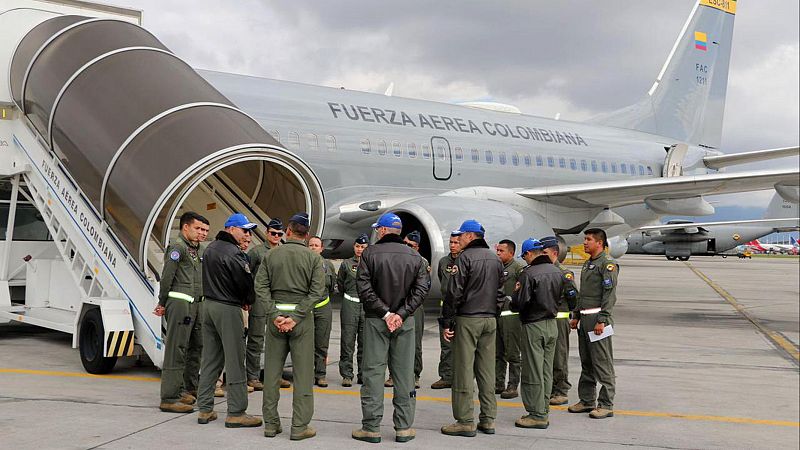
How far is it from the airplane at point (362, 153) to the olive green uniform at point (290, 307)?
2000 mm

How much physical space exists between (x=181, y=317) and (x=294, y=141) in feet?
18.6

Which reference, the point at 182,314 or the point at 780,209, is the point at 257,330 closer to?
the point at 182,314

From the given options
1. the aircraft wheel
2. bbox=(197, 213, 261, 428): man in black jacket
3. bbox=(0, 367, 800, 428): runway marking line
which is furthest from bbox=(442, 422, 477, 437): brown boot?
the aircraft wheel

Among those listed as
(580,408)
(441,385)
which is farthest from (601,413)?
(441,385)

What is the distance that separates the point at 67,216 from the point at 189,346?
8.79 feet

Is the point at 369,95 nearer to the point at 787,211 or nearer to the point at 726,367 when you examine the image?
the point at 726,367

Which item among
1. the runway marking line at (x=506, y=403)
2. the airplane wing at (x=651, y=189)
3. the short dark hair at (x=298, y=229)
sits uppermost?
the airplane wing at (x=651, y=189)

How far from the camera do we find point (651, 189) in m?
13.3

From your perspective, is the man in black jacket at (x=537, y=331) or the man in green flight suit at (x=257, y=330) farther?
the man in green flight suit at (x=257, y=330)

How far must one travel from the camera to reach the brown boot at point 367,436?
5.48 metres

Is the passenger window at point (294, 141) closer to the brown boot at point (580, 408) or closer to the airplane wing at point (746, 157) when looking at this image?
the brown boot at point (580, 408)

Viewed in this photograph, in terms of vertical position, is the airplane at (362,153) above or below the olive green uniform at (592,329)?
above

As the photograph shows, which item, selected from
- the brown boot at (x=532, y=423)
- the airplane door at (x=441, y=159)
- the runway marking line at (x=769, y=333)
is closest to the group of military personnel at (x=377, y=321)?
the brown boot at (x=532, y=423)

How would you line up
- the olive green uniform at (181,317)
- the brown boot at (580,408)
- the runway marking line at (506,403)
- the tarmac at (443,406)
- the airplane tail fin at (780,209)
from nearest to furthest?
the tarmac at (443,406), the runway marking line at (506,403), the olive green uniform at (181,317), the brown boot at (580,408), the airplane tail fin at (780,209)
